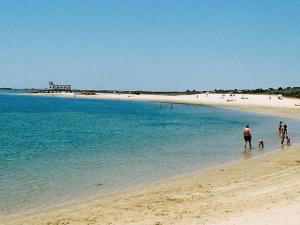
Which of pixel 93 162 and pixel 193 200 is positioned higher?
pixel 193 200

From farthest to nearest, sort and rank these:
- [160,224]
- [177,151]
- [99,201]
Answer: [177,151] → [99,201] → [160,224]

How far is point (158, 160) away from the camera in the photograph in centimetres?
2516

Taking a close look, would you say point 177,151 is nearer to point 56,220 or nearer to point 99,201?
point 99,201

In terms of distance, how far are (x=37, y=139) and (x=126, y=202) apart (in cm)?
2406

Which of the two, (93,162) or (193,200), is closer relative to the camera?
(193,200)

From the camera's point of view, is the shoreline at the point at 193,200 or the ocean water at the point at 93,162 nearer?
the shoreline at the point at 193,200

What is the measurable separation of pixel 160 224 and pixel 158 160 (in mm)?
13736

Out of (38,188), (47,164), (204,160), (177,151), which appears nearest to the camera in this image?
(38,188)

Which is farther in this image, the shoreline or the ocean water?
the ocean water

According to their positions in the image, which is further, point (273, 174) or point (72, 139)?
point (72, 139)

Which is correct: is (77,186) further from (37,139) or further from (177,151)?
(37,139)

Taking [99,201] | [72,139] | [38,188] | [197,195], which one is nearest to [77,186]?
[38,188]

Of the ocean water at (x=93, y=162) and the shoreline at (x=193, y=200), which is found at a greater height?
the shoreline at (x=193, y=200)

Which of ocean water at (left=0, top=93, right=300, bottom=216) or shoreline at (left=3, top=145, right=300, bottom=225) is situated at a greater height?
shoreline at (left=3, top=145, right=300, bottom=225)
